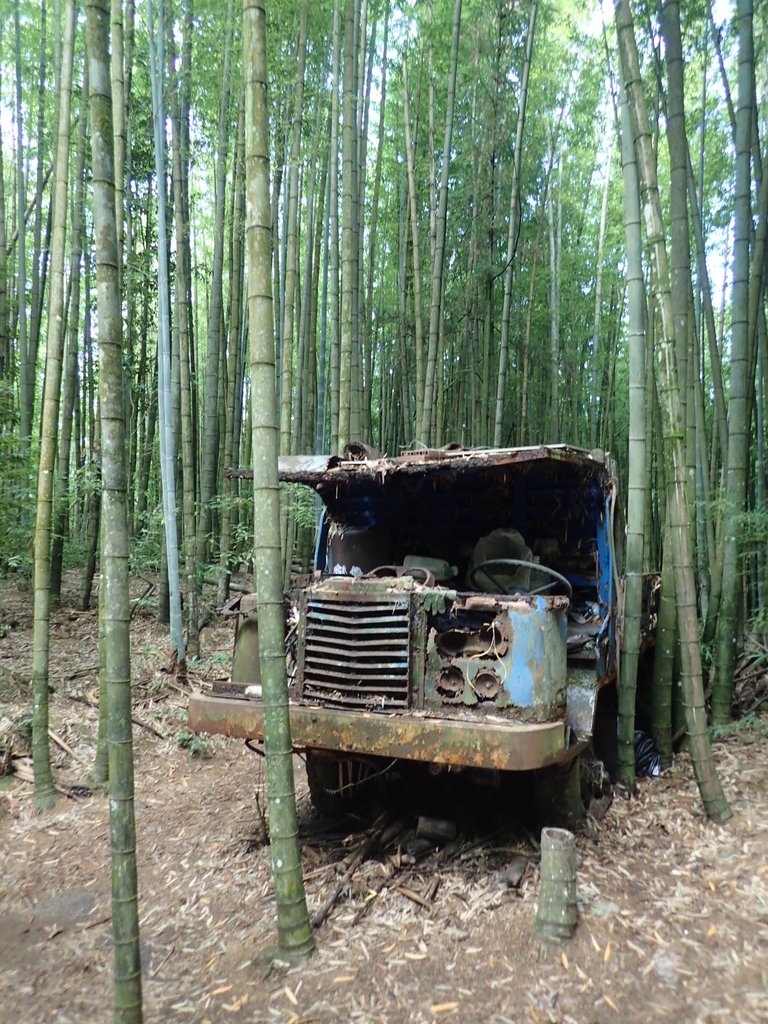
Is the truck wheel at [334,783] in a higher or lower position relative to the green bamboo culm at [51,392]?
lower

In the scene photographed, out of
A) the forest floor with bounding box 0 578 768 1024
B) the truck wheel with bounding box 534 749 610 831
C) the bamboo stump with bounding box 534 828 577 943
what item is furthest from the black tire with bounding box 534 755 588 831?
the bamboo stump with bounding box 534 828 577 943

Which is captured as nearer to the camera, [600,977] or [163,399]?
[600,977]

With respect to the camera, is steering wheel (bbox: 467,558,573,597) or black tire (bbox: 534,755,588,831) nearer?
black tire (bbox: 534,755,588,831)

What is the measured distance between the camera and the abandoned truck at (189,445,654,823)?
2.76m

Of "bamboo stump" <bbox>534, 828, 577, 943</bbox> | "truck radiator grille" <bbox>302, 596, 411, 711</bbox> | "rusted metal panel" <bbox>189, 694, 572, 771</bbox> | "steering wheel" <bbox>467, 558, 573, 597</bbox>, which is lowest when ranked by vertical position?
"bamboo stump" <bbox>534, 828, 577, 943</bbox>

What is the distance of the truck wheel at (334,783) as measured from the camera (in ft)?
11.6

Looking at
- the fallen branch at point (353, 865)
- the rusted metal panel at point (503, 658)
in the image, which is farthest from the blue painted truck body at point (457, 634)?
the fallen branch at point (353, 865)

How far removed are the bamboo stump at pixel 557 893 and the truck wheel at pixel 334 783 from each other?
119 cm

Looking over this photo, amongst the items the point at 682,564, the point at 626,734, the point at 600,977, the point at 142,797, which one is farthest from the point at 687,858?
the point at 142,797

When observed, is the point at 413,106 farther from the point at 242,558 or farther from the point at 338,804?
the point at 338,804

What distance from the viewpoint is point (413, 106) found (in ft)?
27.1

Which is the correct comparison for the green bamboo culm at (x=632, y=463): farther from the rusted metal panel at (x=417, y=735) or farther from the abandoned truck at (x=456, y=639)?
the rusted metal panel at (x=417, y=735)

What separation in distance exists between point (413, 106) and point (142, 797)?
797cm

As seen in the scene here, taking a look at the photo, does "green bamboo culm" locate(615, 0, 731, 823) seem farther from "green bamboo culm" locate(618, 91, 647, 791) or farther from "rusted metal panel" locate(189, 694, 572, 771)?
"rusted metal panel" locate(189, 694, 572, 771)
